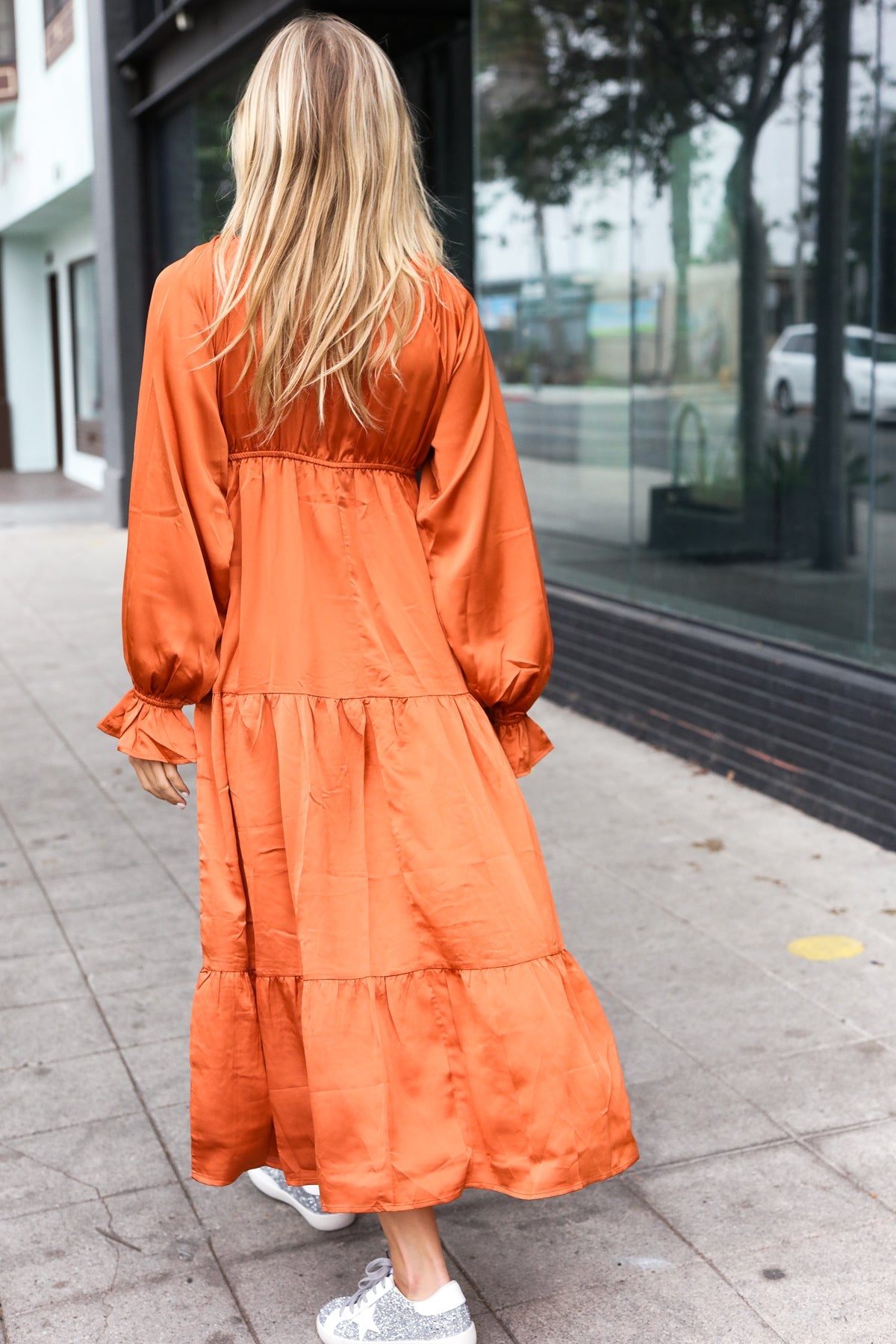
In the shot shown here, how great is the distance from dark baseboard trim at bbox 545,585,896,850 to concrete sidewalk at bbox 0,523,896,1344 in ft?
0.49

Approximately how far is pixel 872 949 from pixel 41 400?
22.8 m

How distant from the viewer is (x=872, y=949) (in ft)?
13.6

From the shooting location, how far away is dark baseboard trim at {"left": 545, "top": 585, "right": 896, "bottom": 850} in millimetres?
5094

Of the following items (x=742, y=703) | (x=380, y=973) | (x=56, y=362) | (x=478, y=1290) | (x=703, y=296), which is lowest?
(x=478, y=1290)

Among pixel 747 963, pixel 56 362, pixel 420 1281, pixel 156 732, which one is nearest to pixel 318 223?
pixel 156 732

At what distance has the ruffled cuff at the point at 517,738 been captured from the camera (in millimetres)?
2539

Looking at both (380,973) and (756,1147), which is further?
(756,1147)

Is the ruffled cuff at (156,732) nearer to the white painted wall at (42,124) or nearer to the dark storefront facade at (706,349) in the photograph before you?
the dark storefront facade at (706,349)

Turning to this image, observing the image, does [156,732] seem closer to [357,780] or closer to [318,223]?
[357,780]

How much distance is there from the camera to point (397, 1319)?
240 cm

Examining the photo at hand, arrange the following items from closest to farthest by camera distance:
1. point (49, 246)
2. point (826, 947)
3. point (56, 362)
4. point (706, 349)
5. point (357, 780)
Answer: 1. point (357, 780)
2. point (826, 947)
3. point (706, 349)
4. point (49, 246)
5. point (56, 362)

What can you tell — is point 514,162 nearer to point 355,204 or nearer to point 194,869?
point 194,869

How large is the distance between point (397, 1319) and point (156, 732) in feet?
3.34

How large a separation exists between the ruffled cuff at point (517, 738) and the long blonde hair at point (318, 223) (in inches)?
23.0
